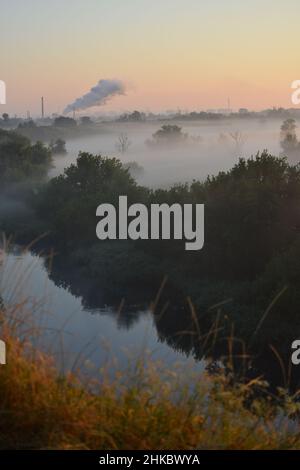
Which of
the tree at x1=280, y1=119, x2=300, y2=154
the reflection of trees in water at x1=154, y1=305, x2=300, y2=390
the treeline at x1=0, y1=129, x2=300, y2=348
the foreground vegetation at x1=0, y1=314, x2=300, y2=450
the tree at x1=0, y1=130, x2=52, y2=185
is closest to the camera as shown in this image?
the foreground vegetation at x1=0, y1=314, x2=300, y2=450

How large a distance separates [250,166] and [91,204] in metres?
16.0

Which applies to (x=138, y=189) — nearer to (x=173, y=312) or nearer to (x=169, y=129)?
(x=173, y=312)

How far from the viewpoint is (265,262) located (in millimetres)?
32844

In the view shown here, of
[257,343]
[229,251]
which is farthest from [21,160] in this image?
[257,343]

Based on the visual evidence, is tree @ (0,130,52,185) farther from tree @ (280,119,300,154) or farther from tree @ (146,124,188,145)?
tree @ (146,124,188,145)

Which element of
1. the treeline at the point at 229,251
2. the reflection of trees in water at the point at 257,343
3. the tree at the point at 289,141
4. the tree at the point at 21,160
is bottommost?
the reflection of trees in water at the point at 257,343

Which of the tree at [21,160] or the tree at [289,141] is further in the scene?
the tree at [289,141]

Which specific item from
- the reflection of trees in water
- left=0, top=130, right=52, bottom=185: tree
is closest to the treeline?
the reflection of trees in water

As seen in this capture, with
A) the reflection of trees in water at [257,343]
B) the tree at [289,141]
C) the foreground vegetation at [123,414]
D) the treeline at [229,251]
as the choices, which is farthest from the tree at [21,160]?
the foreground vegetation at [123,414]

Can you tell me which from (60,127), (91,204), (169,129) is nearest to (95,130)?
(60,127)

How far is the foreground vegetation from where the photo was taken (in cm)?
382

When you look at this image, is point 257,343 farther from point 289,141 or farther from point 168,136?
point 168,136

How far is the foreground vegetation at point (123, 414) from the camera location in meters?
3.82

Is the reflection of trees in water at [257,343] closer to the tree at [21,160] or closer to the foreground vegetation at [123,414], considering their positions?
the foreground vegetation at [123,414]
